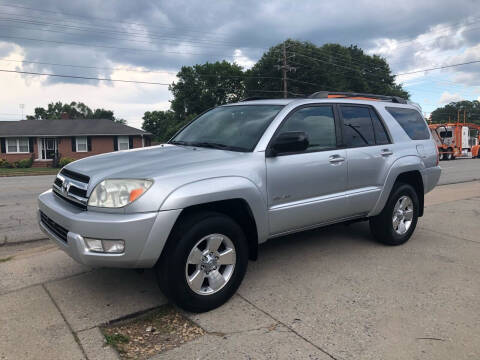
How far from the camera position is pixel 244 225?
3.77 meters

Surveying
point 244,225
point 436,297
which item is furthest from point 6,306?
point 436,297

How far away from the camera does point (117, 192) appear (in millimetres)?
3131

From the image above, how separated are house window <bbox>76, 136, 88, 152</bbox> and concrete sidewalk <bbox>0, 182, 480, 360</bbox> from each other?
92.1 ft

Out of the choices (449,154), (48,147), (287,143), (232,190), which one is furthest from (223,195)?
(48,147)

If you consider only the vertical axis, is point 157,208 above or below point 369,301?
above

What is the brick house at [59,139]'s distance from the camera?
3073cm

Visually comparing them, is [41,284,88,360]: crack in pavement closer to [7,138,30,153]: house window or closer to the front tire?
the front tire

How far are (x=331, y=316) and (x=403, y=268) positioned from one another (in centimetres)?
153

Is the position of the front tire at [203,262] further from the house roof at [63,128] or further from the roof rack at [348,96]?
the house roof at [63,128]

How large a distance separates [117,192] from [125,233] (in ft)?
1.14

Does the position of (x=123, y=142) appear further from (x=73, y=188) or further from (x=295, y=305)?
(x=295, y=305)

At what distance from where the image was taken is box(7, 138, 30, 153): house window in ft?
101

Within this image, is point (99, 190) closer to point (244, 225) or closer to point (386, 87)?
point (244, 225)

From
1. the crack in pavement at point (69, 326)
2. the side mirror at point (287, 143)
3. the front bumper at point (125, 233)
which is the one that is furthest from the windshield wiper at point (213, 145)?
the crack in pavement at point (69, 326)
